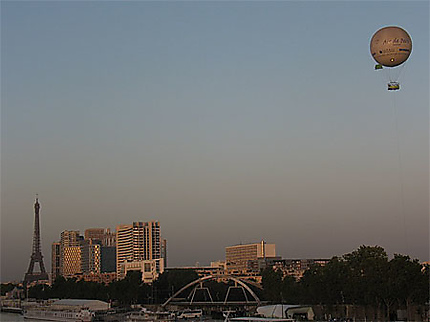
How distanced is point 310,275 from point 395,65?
3054 cm

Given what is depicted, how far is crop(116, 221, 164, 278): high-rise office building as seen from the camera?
145m

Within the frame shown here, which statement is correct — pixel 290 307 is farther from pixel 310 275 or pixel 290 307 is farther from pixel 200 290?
pixel 200 290

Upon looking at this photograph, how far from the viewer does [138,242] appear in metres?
145

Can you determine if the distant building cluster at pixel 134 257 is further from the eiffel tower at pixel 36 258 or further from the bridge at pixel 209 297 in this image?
the bridge at pixel 209 297

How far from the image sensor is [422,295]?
4684cm

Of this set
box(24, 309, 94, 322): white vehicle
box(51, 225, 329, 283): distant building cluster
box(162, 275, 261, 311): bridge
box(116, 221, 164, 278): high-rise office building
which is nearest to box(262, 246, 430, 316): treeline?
box(162, 275, 261, 311): bridge

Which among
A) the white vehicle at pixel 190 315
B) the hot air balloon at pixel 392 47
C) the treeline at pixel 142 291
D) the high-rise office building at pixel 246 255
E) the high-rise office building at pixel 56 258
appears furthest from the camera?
the high-rise office building at pixel 56 258

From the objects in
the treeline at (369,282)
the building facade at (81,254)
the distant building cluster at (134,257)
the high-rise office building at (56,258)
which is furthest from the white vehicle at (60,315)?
the high-rise office building at (56,258)

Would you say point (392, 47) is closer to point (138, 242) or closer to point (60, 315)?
point (60, 315)

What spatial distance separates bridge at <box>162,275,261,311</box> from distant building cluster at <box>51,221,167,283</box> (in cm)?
4451

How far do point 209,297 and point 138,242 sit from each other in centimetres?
7064

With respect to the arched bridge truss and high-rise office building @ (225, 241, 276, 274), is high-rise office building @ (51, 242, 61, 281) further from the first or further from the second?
the arched bridge truss

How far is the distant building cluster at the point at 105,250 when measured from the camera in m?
145

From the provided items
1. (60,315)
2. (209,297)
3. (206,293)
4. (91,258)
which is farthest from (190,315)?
(91,258)
